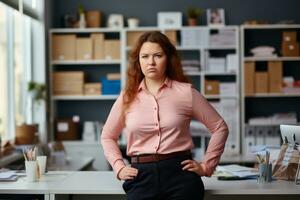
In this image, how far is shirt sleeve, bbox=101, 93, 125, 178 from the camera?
2.64m

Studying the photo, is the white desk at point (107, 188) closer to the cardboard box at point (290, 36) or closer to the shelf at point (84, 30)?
the shelf at point (84, 30)

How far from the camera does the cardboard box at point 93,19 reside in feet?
21.3

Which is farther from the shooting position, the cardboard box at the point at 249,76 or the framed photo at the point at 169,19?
the framed photo at the point at 169,19

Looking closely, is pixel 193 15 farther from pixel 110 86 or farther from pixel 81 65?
pixel 81 65

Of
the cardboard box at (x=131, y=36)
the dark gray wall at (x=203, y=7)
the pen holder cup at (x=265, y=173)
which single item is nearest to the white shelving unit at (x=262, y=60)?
the dark gray wall at (x=203, y=7)

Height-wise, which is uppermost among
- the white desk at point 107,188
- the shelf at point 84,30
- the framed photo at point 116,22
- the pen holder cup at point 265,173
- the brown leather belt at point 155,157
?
the framed photo at point 116,22

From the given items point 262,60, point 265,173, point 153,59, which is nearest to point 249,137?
point 262,60

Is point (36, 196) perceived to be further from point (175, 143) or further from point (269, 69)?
point (269, 69)

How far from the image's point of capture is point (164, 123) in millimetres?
2508

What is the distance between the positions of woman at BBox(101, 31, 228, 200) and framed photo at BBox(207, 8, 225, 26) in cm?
395

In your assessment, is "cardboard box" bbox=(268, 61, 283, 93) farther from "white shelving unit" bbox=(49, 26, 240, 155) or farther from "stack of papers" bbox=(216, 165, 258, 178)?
"stack of papers" bbox=(216, 165, 258, 178)

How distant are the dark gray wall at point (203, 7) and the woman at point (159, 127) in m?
4.08

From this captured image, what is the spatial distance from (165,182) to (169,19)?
424cm

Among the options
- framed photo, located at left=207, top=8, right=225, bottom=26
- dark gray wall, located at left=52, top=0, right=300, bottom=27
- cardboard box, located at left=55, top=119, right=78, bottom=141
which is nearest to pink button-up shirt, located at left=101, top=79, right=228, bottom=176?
cardboard box, located at left=55, top=119, right=78, bottom=141
